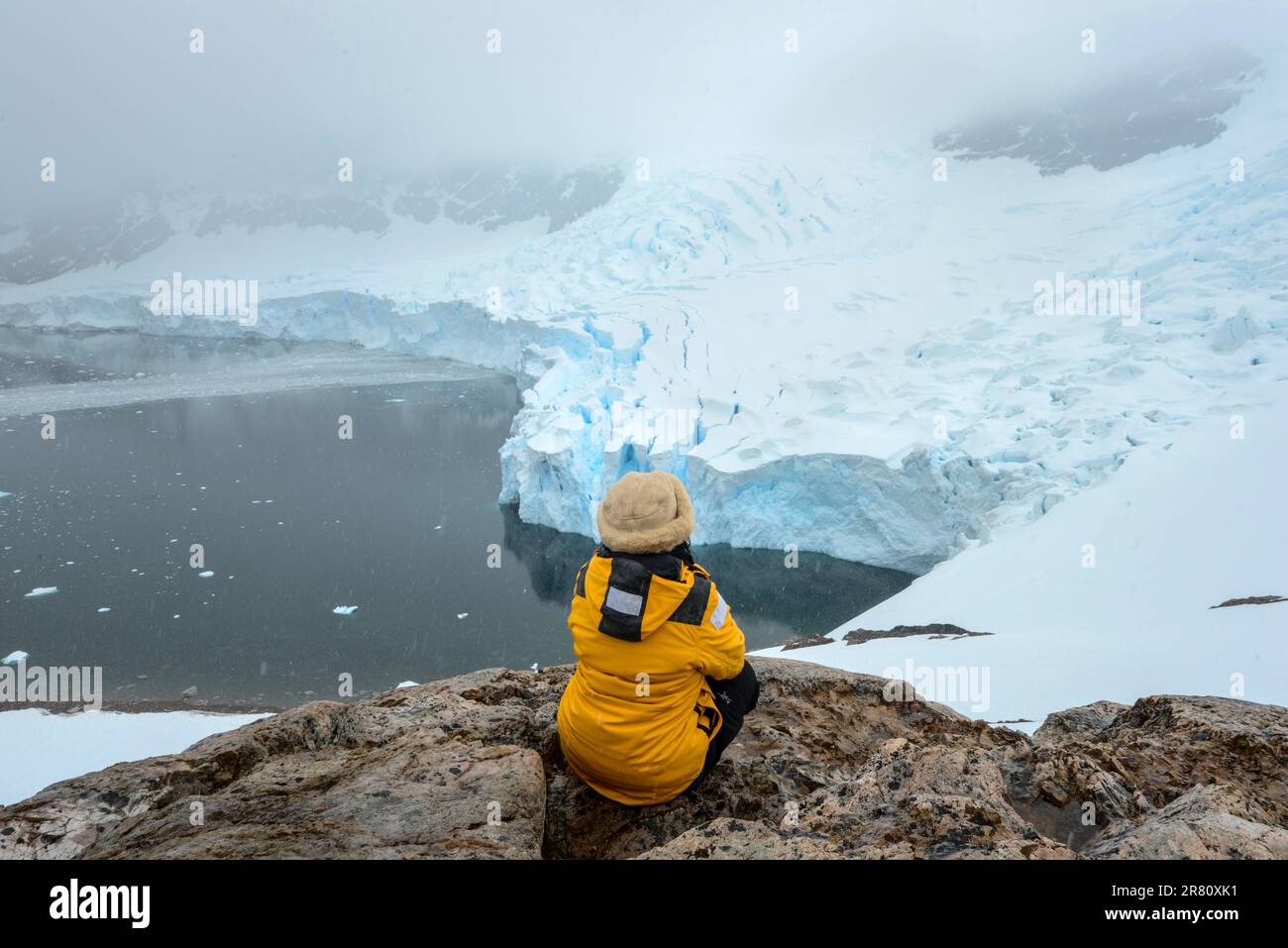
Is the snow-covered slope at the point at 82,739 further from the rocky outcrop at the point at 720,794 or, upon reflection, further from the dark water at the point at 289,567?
the rocky outcrop at the point at 720,794

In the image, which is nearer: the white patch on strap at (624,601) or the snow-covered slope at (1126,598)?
the white patch on strap at (624,601)

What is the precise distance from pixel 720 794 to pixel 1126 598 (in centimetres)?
608

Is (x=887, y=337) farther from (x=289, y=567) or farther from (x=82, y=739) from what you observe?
(x=82, y=739)

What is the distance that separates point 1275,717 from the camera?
7.17 ft

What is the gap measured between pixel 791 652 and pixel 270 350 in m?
45.1

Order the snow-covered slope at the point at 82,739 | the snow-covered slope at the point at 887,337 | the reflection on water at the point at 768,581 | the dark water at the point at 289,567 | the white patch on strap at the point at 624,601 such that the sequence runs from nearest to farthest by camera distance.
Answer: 1. the white patch on strap at the point at 624,601
2. the snow-covered slope at the point at 82,739
3. the dark water at the point at 289,567
4. the snow-covered slope at the point at 887,337
5. the reflection on water at the point at 768,581

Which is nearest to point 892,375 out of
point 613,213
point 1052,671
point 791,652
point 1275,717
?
point 791,652

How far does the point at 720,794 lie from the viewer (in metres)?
1.91

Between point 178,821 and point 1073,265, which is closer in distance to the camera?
point 178,821

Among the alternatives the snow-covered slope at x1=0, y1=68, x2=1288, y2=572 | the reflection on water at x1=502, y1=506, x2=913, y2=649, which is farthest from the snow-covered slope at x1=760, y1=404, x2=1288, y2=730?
the reflection on water at x1=502, y1=506, x2=913, y2=649

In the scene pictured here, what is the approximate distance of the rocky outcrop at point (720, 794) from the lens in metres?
1.41

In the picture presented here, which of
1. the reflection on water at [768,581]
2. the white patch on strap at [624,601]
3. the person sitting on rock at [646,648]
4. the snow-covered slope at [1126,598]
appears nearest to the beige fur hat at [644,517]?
the person sitting on rock at [646,648]

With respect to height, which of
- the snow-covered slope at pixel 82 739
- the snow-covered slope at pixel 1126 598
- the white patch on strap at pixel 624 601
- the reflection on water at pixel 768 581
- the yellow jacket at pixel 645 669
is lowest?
the reflection on water at pixel 768 581
